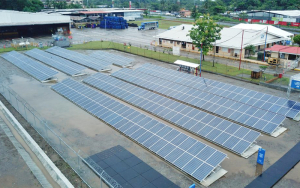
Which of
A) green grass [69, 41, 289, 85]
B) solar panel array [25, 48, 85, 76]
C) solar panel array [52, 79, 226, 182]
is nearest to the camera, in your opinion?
solar panel array [52, 79, 226, 182]

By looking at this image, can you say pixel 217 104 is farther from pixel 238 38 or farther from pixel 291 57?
pixel 238 38

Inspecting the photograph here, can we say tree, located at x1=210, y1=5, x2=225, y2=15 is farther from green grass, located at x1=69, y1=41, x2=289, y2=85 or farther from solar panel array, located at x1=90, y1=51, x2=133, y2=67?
solar panel array, located at x1=90, y1=51, x2=133, y2=67

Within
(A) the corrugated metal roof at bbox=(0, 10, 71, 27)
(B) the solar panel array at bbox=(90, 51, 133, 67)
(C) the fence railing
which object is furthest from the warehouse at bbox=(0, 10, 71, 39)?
(C) the fence railing

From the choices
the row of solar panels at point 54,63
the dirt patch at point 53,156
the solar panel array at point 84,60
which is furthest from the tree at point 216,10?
the dirt patch at point 53,156

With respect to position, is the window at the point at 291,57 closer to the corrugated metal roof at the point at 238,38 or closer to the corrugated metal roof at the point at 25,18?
the corrugated metal roof at the point at 238,38

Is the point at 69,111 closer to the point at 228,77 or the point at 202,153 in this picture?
the point at 202,153

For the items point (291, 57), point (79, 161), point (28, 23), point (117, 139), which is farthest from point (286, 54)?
point (28, 23)

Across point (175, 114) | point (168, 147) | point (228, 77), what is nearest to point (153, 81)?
point (175, 114)
